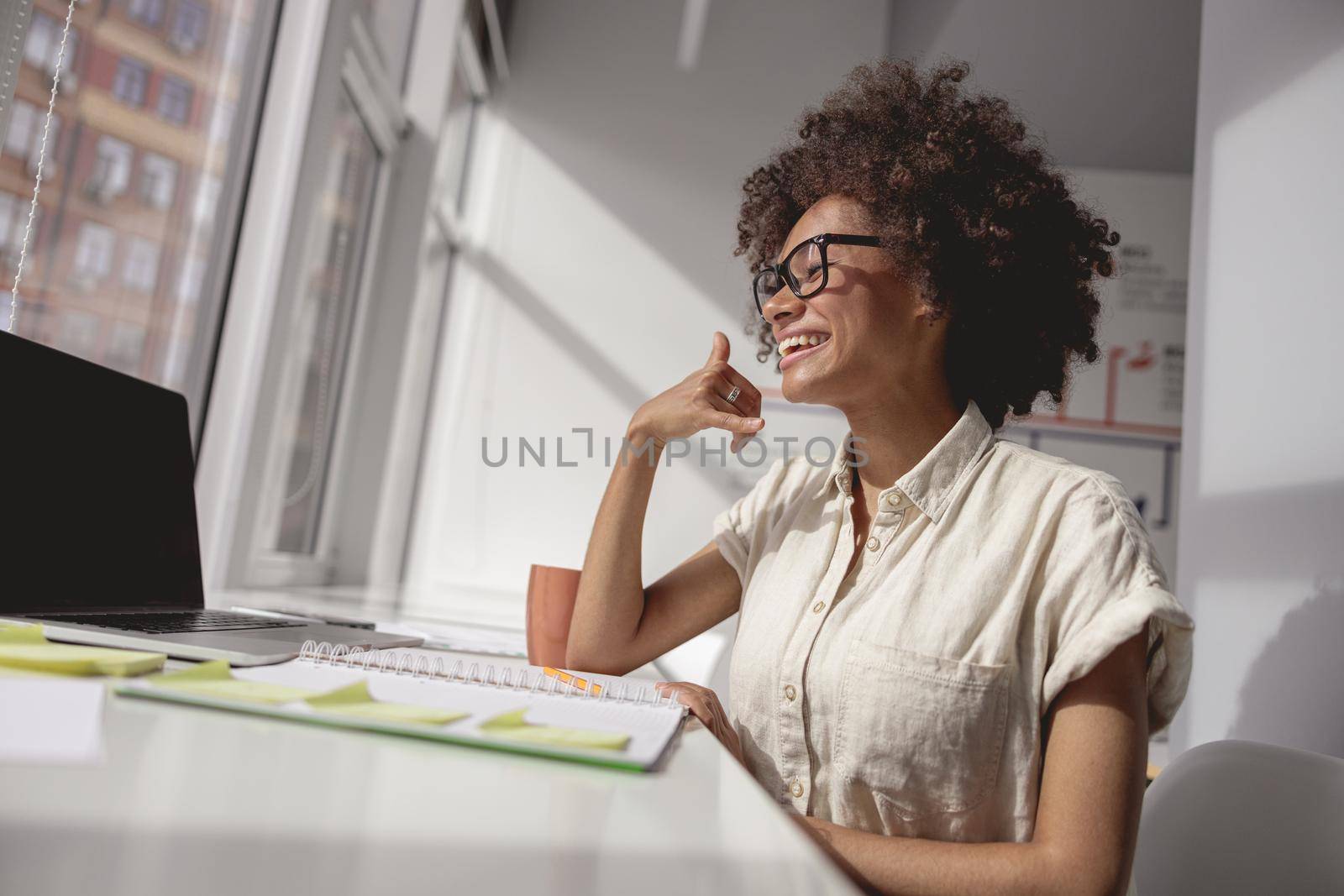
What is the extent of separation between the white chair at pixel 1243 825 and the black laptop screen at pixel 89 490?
1.16m

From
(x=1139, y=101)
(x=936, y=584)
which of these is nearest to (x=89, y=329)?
(x=936, y=584)

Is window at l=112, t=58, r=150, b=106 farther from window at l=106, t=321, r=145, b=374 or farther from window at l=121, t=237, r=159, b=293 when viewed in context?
window at l=106, t=321, r=145, b=374

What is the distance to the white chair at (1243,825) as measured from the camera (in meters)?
0.91

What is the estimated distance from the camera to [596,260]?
12.9 feet

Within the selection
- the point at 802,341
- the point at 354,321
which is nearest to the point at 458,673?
the point at 802,341

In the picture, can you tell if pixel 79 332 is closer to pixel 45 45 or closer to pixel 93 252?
pixel 93 252

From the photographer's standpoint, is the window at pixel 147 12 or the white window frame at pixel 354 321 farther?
the white window frame at pixel 354 321

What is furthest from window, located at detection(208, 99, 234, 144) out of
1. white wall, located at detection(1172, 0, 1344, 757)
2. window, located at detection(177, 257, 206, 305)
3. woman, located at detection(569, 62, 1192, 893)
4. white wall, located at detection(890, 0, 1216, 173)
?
white wall, located at detection(890, 0, 1216, 173)

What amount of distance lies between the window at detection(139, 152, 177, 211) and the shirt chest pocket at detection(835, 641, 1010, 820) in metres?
1.49

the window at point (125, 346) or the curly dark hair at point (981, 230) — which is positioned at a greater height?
the curly dark hair at point (981, 230)

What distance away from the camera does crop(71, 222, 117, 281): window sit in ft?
4.84

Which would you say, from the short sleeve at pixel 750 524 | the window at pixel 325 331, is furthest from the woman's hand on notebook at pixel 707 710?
the window at pixel 325 331

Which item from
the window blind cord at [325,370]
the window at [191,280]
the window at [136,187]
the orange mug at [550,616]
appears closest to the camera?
the orange mug at [550,616]

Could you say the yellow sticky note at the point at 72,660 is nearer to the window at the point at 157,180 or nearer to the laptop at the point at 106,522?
the laptop at the point at 106,522
